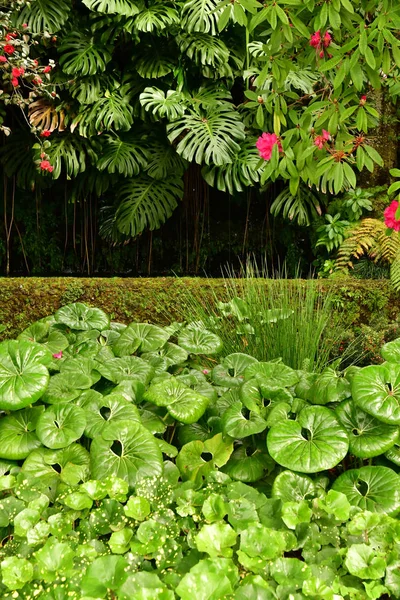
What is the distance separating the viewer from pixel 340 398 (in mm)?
1504

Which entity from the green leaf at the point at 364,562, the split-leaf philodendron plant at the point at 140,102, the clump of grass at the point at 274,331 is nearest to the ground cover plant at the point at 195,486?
the green leaf at the point at 364,562

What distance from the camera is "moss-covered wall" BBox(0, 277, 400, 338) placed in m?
3.77

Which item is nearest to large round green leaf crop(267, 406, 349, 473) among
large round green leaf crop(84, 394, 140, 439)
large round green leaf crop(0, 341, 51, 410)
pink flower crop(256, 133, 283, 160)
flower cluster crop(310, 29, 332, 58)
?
large round green leaf crop(84, 394, 140, 439)

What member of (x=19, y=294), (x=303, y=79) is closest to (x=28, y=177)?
(x=19, y=294)

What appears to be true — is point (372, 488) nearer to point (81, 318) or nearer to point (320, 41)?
point (320, 41)

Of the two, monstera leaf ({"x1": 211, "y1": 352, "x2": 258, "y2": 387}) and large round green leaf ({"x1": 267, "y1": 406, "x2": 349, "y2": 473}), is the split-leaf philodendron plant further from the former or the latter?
large round green leaf ({"x1": 267, "y1": 406, "x2": 349, "y2": 473})

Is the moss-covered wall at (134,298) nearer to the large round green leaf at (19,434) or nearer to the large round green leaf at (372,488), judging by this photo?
the large round green leaf at (19,434)

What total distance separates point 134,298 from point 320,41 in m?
2.50

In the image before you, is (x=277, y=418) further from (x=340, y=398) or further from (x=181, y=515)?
(x=181, y=515)

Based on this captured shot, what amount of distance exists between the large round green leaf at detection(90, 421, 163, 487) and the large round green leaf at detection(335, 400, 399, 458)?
1.53 ft

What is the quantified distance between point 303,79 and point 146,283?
110 inches

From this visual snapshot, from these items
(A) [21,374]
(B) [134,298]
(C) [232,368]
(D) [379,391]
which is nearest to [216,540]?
(D) [379,391]

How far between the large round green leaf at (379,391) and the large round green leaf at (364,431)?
0.06m

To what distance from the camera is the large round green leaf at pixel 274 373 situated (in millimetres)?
1626
